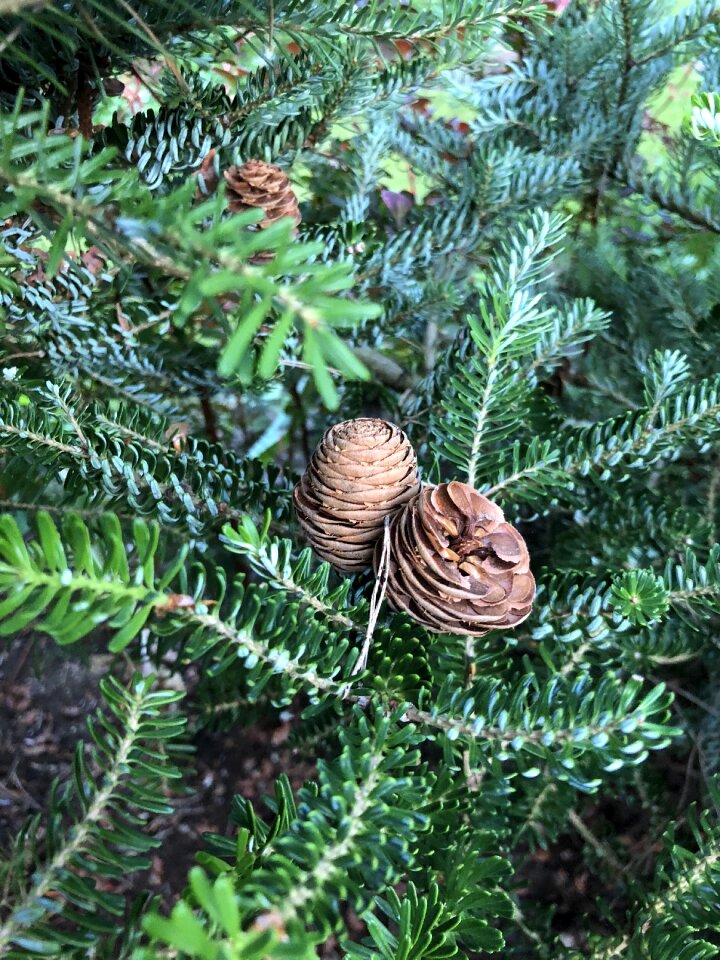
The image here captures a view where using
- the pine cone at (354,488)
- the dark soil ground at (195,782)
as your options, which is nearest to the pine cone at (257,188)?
the pine cone at (354,488)

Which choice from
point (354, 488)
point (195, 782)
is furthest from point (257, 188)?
point (195, 782)

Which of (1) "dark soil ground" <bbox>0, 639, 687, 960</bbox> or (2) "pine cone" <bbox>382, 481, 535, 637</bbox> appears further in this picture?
(1) "dark soil ground" <bbox>0, 639, 687, 960</bbox>

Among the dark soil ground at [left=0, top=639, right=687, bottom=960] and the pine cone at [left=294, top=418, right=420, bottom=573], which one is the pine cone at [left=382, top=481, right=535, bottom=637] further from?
the dark soil ground at [left=0, top=639, right=687, bottom=960]

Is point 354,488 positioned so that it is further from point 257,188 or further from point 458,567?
point 257,188

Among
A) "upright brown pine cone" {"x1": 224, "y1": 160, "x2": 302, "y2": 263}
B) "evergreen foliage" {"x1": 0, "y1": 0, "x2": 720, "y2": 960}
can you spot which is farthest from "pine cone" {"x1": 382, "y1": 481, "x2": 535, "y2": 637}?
"upright brown pine cone" {"x1": 224, "y1": 160, "x2": 302, "y2": 263}

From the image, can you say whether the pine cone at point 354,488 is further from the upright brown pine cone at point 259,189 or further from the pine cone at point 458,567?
the upright brown pine cone at point 259,189
